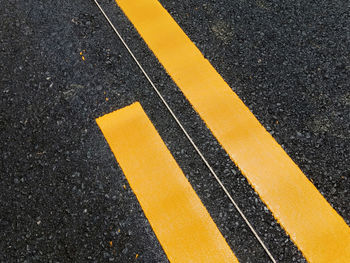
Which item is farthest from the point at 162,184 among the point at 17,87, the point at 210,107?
the point at 17,87

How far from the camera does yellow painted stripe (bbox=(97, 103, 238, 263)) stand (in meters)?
1.66

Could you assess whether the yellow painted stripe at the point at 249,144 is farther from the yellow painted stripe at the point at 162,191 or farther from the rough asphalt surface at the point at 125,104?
the yellow painted stripe at the point at 162,191

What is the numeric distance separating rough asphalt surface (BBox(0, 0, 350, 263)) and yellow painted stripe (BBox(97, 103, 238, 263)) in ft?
0.15

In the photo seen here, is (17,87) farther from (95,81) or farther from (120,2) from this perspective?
(120,2)

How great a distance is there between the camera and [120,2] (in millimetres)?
2600

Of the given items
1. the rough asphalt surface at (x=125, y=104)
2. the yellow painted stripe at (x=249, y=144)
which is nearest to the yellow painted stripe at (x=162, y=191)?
the rough asphalt surface at (x=125, y=104)

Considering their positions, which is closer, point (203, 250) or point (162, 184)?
point (203, 250)

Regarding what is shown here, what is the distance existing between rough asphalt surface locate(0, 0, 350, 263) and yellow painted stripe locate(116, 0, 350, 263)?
0.05 meters

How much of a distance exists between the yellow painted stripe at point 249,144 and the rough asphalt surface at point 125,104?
5 centimetres

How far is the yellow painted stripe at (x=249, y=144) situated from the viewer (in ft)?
5.49

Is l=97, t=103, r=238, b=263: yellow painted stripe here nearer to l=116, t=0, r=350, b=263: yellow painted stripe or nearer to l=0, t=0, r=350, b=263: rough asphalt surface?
l=0, t=0, r=350, b=263: rough asphalt surface

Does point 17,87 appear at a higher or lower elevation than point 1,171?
higher

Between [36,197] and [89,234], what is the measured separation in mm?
354

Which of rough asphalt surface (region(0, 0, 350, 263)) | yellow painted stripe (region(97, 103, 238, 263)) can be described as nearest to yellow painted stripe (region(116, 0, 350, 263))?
rough asphalt surface (region(0, 0, 350, 263))
